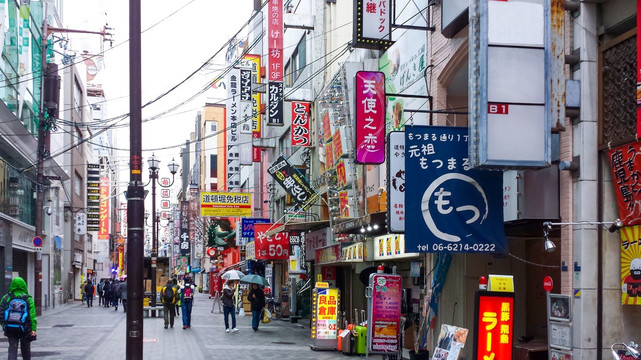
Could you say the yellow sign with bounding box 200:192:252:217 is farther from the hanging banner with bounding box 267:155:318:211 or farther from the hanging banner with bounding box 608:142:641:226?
the hanging banner with bounding box 608:142:641:226

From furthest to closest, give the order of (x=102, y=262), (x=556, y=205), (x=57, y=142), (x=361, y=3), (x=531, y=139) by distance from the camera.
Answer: (x=102, y=262) → (x=57, y=142) → (x=361, y=3) → (x=556, y=205) → (x=531, y=139)

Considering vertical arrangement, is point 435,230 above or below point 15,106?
below

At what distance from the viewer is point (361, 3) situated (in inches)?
645

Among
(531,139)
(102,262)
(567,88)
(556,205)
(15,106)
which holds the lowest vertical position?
(102,262)

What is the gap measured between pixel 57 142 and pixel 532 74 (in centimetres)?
4213

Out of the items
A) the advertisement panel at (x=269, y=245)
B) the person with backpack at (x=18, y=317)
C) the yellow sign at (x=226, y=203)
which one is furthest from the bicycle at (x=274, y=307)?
the person with backpack at (x=18, y=317)

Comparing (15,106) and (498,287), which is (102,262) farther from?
(498,287)

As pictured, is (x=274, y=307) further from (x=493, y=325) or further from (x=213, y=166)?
(x=213, y=166)

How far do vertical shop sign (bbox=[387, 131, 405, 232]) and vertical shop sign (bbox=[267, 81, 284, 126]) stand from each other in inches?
711

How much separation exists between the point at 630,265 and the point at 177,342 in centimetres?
1391

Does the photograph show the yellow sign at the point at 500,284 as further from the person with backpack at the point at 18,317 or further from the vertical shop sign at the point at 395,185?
the person with backpack at the point at 18,317

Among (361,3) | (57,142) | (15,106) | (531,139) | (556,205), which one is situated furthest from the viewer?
(57,142)

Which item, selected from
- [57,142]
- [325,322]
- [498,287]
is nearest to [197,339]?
[325,322]

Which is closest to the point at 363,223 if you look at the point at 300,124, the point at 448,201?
the point at 448,201
